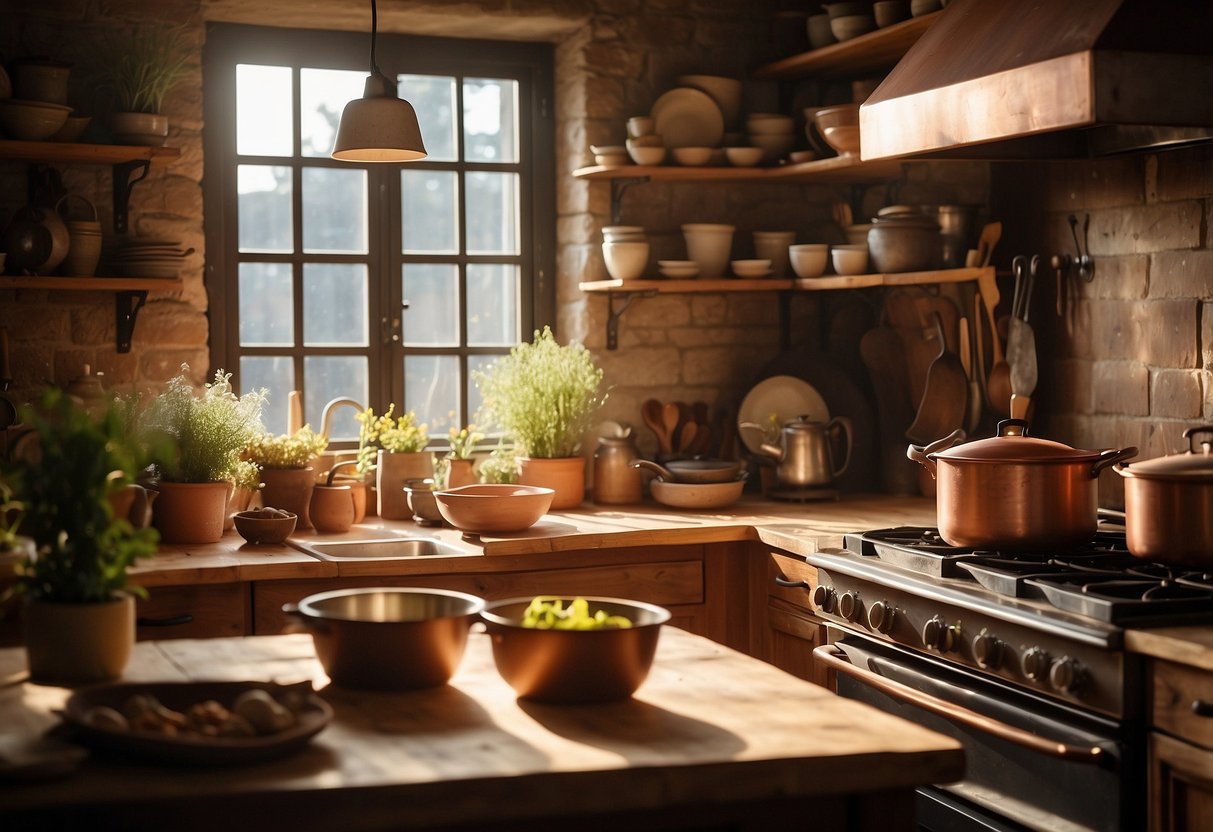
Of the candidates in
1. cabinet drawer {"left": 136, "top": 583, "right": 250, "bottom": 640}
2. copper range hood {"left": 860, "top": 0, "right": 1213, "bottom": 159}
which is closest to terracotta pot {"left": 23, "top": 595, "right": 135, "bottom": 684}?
cabinet drawer {"left": 136, "top": 583, "right": 250, "bottom": 640}

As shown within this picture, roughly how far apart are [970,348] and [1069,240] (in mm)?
458

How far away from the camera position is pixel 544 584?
382cm

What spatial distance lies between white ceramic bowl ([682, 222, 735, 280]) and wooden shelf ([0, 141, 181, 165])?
162 cm

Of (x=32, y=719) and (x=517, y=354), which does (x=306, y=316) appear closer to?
(x=517, y=354)

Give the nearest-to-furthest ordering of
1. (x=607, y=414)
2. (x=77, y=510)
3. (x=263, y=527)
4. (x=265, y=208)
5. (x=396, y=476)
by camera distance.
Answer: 1. (x=77, y=510)
2. (x=263, y=527)
3. (x=396, y=476)
4. (x=265, y=208)
5. (x=607, y=414)

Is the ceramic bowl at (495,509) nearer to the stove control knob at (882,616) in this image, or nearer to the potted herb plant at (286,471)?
the potted herb plant at (286,471)

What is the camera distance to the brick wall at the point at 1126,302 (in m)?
3.63

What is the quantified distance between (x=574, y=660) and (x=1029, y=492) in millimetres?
1412

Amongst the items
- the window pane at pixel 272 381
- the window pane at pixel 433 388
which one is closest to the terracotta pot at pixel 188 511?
the window pane at pixel 272 381

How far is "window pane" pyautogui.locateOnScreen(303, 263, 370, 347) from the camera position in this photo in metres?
4.60

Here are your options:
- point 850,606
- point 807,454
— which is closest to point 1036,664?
point 850,606

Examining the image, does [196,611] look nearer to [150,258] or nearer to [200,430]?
[200,430]

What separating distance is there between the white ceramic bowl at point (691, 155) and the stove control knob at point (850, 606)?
1.75 meters

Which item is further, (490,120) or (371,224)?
(490,120)
